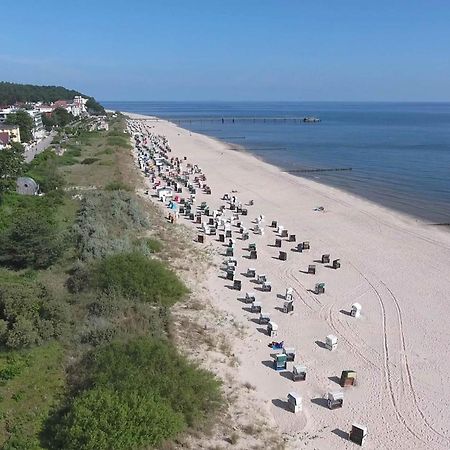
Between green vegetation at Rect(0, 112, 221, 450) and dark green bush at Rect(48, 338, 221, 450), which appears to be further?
green vegetation at Rect(0, 112, 221, 450)

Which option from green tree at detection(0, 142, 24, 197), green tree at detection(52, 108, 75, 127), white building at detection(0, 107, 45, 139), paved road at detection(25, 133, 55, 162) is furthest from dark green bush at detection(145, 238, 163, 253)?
green tree at detection(52, 108, 75, 127)

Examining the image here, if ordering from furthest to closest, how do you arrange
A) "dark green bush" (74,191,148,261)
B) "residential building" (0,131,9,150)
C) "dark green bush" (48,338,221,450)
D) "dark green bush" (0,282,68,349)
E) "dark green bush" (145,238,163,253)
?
"residential building" (0,131,9,150), "dark green bush" (145,238,163,253), "dark green bush" (74,191,148,261), "dark green bush" (0,282,68,349), "dark green bush" (48,338,221,450)

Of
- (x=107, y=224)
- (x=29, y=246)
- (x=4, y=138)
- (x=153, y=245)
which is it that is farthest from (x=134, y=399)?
(x=4, y=138)

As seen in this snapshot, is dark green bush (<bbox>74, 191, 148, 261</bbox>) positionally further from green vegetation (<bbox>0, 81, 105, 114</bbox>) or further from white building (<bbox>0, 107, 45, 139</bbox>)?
green vegetation (<bbox>0, 81, 105, 114</bbox>)

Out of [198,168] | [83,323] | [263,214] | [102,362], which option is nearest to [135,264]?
[83,323]

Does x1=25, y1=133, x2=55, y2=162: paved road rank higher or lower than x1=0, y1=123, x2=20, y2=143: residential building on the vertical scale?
lower

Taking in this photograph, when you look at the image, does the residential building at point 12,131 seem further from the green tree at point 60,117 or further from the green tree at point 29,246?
the green tree at point 29,246
